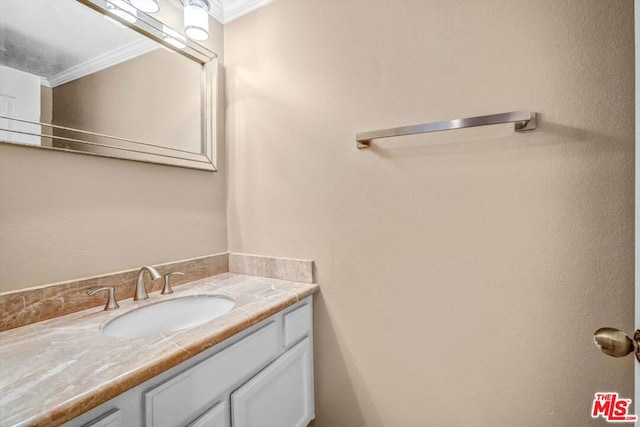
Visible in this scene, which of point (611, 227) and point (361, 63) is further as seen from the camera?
point (361, 63)

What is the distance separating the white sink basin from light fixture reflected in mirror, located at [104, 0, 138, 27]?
106 cm

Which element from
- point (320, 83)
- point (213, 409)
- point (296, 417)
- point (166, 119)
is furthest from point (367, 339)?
point (166, 119)

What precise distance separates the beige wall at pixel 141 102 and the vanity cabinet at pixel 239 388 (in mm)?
831

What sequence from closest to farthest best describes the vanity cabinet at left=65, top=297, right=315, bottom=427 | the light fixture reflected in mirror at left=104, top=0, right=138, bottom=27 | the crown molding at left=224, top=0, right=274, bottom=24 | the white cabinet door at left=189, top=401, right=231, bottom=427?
1. the vanity cabinet at left=65, top=297, right=315, bottom=427
2. the white cabinet door at left=189, top=401, right=231, bottom=427
3. the light fixture reflected in mirror at left=104, top=0, right=138, bottom=27
4. the crown molding at left=224, top=0, right=274, bottom=24

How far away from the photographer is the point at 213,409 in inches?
28.0

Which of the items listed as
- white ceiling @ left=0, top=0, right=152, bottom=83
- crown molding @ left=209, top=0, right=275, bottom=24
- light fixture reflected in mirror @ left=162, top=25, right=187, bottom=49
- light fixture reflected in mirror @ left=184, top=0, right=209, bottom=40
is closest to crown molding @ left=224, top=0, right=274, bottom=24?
crown molding @ left=209, top=0, right=275, bottom=24

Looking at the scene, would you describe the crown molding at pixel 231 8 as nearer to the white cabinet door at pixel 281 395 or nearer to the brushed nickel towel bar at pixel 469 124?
the brushed nickel towel bar at pixel 469 124

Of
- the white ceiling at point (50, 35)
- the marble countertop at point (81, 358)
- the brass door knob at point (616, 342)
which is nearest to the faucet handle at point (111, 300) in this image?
the marble countertop at point (81, 358)

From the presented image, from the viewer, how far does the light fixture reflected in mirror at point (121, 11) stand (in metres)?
0.94

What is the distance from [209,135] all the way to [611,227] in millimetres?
1533

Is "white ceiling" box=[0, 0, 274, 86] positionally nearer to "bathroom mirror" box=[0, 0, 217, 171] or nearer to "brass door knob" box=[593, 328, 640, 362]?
"bathroom mirror" box=[0, 0, 217, 171]

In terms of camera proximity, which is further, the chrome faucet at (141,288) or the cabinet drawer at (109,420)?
the chrome faucet at (141,288)

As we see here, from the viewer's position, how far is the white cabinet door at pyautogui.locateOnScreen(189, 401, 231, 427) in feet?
2.22

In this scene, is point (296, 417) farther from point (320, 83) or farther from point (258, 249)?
point (320, 83)
